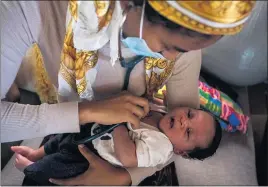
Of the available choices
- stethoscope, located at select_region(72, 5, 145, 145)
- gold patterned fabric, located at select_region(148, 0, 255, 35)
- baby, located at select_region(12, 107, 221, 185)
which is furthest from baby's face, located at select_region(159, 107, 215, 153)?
gold patterned fabric, located at select_region(148, 0, 255, 35)

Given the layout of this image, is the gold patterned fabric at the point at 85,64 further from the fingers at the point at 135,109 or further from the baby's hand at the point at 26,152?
the baby's hand at the point at 26,152

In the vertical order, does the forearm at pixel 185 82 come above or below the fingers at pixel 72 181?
above

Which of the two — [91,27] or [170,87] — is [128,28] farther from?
[170,87]

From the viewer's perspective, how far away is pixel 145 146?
1022 millimetres

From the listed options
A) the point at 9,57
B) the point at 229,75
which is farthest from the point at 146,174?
the point at 229,75

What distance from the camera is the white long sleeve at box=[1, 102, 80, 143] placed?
2.62ft

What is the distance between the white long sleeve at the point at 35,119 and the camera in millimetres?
799

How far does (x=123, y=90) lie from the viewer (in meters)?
0.93

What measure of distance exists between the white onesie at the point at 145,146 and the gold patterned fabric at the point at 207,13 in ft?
1.49

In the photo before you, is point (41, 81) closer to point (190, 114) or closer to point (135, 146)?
point (135, 146)

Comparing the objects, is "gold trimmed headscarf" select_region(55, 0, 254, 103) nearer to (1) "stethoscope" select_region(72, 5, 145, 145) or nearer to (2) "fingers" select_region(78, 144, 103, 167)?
(1) "stethoscope" select_region(72, 5, 145, 145)

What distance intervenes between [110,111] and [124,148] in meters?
0.21

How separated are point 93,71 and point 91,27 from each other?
0.19m

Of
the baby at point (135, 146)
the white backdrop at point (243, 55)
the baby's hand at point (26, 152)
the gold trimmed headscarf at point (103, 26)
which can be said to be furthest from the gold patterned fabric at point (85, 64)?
the white backdrop at point (243, 55)
